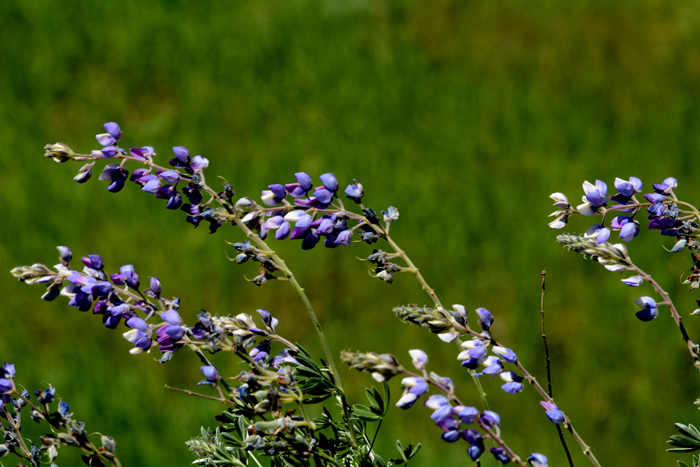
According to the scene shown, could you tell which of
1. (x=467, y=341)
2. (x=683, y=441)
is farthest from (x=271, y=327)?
(x=683, y=441)

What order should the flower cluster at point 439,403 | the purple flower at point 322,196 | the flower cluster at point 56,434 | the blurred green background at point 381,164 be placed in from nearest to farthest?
the flower cluster at point 439,403 → the flower cluster at point 56,434 → the purple flower at point 322,196 → the blurred green background at point 381,164

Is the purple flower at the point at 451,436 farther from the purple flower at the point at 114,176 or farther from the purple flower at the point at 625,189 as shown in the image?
the purple flower at the point at 114,176

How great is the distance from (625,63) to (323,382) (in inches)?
119

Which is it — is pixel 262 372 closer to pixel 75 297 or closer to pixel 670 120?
pixel 75 297

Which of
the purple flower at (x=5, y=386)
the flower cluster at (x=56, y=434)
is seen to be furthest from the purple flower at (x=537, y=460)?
the purple flower at (x=5, y=386)

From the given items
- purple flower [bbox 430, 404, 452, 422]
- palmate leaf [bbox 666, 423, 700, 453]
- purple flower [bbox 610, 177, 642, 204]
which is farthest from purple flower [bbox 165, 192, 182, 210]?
palmate leaf [bbox 666, 423, 700, 453]

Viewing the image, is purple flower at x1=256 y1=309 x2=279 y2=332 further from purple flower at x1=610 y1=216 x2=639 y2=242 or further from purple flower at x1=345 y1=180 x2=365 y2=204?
purple flower at x1=610 y1=216 x2=639 y2=242

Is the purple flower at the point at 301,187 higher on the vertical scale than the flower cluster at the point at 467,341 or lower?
higher

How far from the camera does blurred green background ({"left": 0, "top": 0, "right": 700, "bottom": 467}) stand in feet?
7.97

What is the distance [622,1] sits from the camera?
11.6ft

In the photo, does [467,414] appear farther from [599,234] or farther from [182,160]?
[182,160]

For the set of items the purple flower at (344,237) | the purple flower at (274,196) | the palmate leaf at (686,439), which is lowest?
the palmate leaf at (686,439)

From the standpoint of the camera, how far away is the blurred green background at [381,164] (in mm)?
2428

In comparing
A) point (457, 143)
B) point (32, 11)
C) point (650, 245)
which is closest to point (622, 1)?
point (457, 143)
